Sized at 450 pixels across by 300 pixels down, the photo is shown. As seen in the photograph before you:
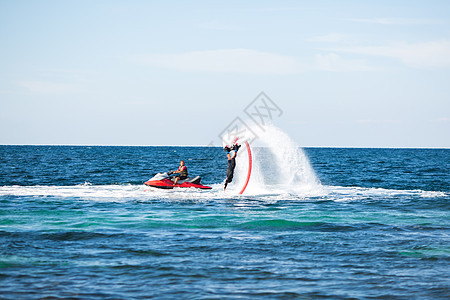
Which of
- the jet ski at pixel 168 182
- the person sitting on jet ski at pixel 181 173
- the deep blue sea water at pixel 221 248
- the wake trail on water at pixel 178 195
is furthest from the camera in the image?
the person sitting on jet ski at pixel 181 173

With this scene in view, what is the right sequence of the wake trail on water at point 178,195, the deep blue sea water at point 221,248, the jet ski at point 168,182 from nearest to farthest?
the deep blue sea water at point 221,248, the wake trail on water at point 178,195, the jet ski at point 168,182

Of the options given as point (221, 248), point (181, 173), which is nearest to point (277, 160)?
point (181, 173)

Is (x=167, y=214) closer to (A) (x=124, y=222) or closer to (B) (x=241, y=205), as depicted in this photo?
(A) (x=124, y=222)

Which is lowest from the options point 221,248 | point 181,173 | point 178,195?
point 221,248

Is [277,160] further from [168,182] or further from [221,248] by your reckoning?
[221,248]

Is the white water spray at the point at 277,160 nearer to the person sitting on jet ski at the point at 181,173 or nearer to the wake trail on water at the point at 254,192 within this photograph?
the wake trail on water at the point at 254,192

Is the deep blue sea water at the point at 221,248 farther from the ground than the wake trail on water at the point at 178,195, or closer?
closer

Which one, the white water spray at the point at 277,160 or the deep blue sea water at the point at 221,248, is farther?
the white water spray at the point at 277,160

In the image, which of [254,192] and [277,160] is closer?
[254,192]

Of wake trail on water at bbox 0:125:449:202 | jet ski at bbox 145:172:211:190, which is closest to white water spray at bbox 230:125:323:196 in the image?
wake trail on water at bbox 0:125:449:202

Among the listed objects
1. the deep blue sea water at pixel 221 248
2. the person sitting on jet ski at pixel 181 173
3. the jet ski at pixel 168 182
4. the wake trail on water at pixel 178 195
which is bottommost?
the deep blue sea water at pixel 221 248

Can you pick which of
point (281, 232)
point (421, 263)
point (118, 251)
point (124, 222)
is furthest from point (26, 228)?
point (421, 263)

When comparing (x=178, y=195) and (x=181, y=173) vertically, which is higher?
(x=181, y=173)

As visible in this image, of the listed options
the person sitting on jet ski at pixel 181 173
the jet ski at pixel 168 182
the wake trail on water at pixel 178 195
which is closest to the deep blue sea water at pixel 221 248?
the wake trail on water at pixel 178 195
